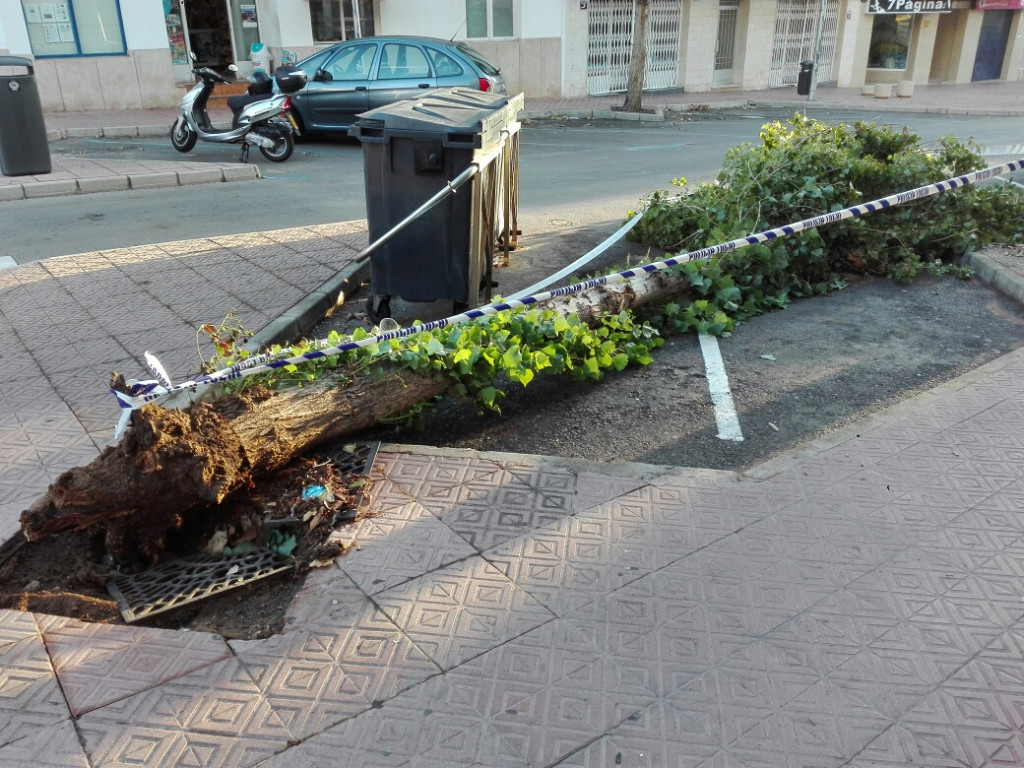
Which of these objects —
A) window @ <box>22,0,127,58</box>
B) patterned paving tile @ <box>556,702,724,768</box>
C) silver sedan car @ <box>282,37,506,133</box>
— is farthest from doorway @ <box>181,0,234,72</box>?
patterned paving tile @ <box>556,702,724,768</box>

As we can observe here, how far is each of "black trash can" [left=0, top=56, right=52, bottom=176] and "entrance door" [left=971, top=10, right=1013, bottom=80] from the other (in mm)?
31637

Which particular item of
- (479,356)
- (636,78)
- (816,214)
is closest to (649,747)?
(479,356)

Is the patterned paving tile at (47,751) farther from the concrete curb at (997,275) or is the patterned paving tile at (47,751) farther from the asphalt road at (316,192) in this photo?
the concrete curb at (997,275)

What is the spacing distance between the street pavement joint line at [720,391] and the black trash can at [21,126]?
30.1ft

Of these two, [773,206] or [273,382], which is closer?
[273,382]

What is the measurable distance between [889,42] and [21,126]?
2824 cm

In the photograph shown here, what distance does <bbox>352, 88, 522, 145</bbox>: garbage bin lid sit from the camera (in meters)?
5.63

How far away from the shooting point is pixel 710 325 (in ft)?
20.4

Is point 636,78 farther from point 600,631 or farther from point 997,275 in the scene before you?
point 600,631

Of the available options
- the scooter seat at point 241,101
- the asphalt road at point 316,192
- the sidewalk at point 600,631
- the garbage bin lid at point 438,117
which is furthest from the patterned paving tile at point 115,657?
the scooter seat at point 241,101

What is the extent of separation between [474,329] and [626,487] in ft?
4.23

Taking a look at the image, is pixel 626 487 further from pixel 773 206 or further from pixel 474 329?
pixel 773 206

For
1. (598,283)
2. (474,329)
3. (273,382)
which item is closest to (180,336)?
(273,382)

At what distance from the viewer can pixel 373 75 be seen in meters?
14.1
